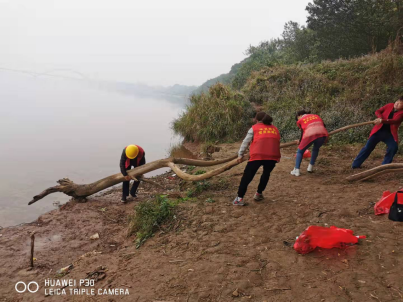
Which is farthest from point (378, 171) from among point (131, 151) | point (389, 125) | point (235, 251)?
point (131, 151)

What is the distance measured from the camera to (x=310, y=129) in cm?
Answer: 518

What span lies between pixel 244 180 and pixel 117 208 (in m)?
3.11

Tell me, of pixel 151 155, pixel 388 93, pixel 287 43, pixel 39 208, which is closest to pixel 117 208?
pixel 39 208

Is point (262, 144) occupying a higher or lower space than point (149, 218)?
higher

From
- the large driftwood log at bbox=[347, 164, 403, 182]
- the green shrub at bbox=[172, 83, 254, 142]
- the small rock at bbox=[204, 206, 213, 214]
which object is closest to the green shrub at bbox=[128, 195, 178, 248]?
the small rock at bbox=[204, 206, 213, 214]

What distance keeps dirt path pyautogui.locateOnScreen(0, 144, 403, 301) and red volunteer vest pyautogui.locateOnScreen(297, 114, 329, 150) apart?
33.3 inches

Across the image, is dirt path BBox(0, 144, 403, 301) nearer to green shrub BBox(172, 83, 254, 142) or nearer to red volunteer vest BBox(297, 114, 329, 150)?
red volunteer vest BBox(297, 114, 329, 150)

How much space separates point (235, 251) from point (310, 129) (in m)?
3.03

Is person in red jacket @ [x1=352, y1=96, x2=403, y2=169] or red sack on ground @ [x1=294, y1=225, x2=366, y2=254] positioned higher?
person in red jacket @ [x1=352, y1=96, x2=403, y2=169]

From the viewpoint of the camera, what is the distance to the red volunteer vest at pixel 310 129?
5125mm

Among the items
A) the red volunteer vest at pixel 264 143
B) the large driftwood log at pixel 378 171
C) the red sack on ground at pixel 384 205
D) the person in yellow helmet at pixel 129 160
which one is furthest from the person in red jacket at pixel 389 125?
the person in yellow helmet at pixel 129 160

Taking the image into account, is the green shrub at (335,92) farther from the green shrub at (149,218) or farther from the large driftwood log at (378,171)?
the green shrub at (149,218)

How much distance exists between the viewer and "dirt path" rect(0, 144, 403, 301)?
2.45 metres

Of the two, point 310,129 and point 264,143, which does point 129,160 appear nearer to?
point 264,143
